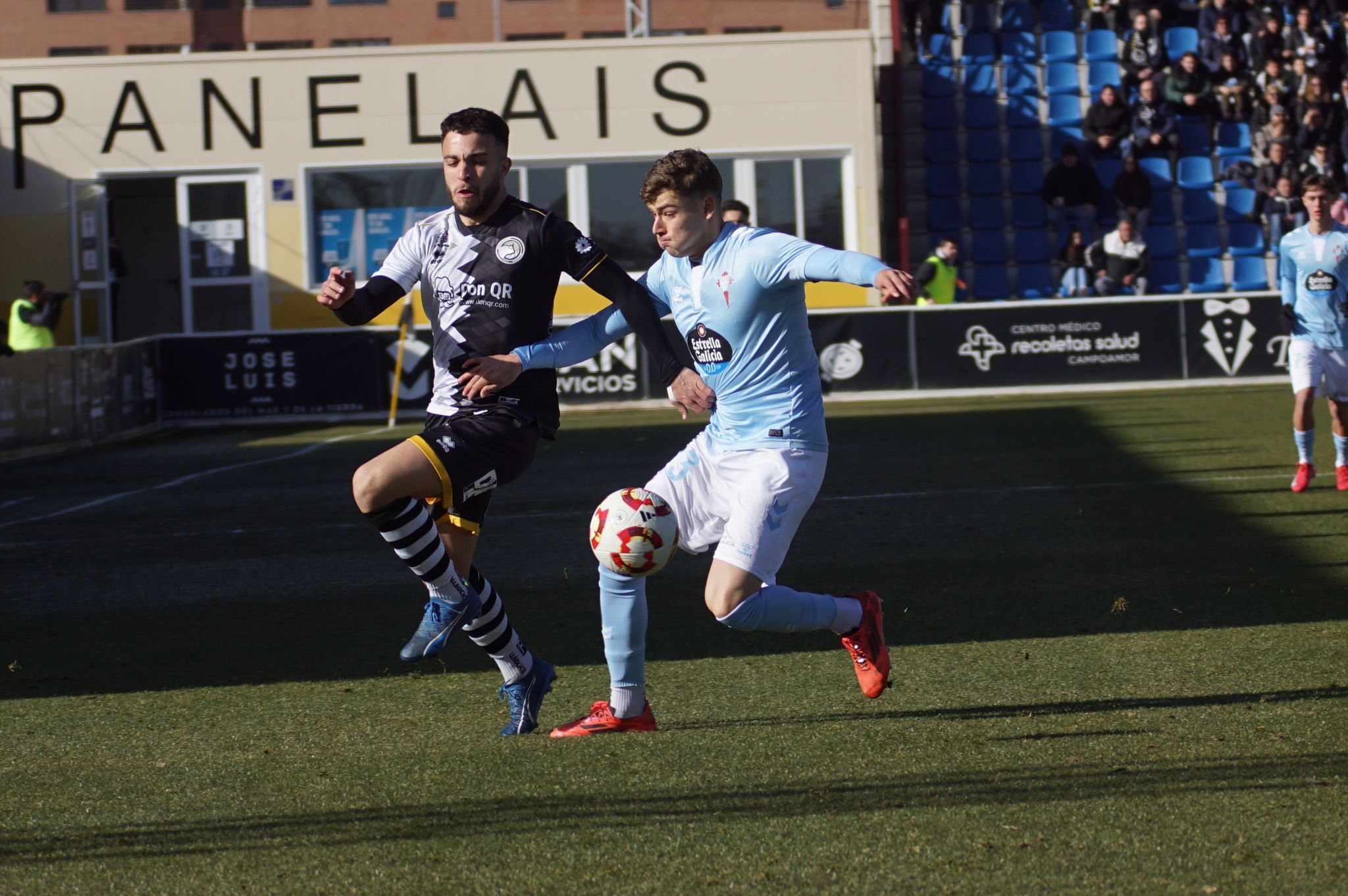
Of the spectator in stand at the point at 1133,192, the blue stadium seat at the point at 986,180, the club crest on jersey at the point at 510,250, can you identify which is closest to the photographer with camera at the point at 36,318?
the club crest on jersey at the point at 510,250

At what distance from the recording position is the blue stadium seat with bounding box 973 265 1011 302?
80.8 feet

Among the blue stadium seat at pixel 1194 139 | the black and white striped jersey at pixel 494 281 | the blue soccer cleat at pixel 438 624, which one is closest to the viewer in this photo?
the blue soccer cleat at pixel 438 624

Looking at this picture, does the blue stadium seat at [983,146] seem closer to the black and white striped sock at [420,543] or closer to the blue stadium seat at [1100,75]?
the blue stadium seat at [1100,75]

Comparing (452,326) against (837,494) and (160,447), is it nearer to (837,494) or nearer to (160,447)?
(837,494)

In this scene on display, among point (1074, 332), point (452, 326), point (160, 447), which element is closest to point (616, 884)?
point (452, 326)

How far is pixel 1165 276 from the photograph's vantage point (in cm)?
2489

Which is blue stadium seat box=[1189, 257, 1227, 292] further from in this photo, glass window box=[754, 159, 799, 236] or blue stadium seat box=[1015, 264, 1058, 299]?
glass window box=[754, 159, 799, 236]

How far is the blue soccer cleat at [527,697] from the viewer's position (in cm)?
532

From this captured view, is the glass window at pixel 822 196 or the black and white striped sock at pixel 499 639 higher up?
the glass window at pixel 822 196

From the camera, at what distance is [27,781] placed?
191 inches

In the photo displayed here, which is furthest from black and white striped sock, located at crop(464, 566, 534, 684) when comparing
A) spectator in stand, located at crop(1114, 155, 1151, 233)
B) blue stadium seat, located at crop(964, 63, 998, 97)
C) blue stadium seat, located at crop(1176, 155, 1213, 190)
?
blue stadium seat, located at crop(964, 63, 998, 97)

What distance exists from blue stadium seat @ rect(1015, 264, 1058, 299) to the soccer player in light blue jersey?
13569 mm

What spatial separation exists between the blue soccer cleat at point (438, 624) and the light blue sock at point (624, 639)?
535 mm

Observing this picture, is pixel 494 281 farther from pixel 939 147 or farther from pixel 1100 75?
pixel 1100 75
